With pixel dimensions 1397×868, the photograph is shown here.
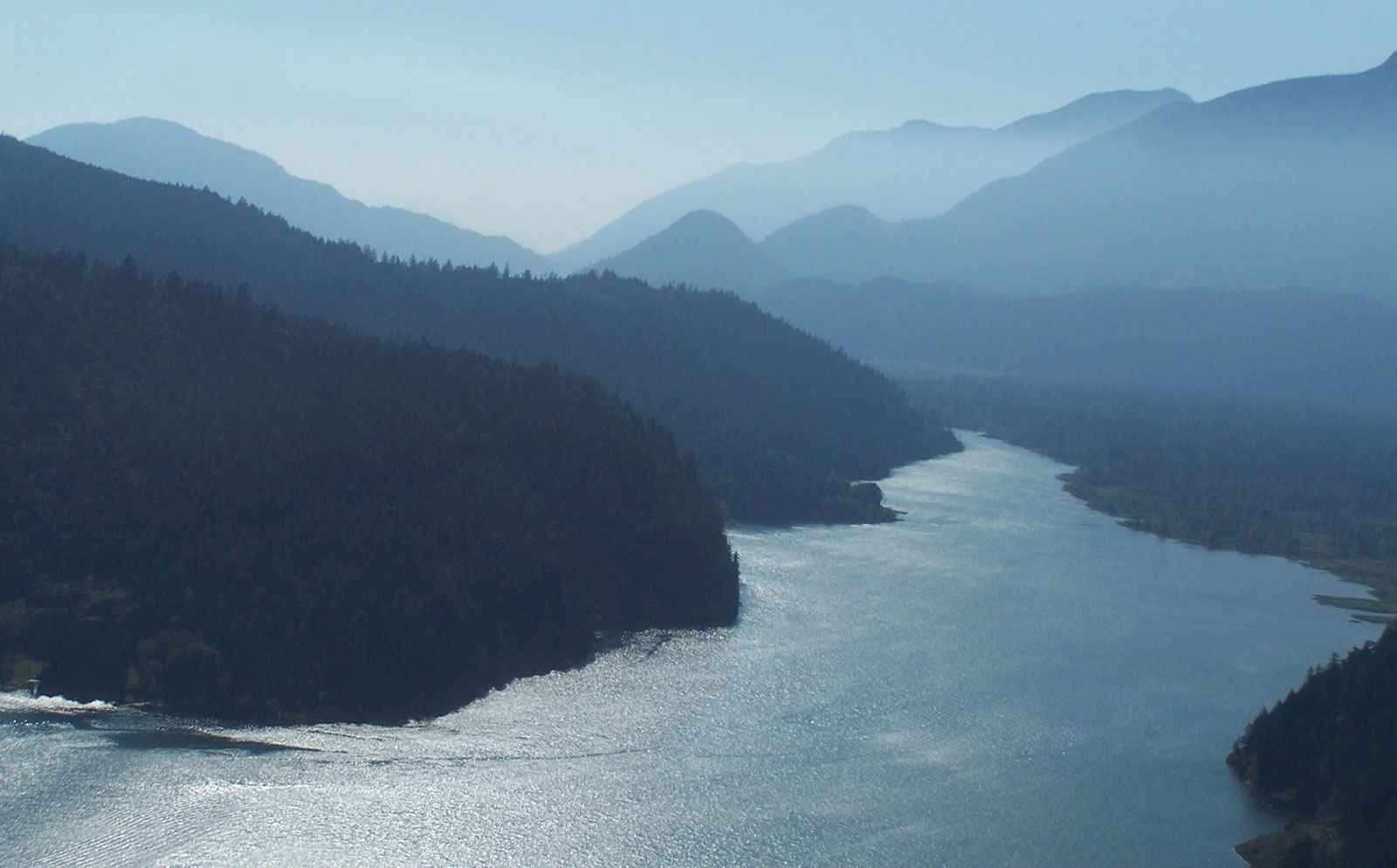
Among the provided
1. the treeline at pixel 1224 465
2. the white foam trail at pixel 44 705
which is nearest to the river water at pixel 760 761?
the white foam trail at pixel 44 705

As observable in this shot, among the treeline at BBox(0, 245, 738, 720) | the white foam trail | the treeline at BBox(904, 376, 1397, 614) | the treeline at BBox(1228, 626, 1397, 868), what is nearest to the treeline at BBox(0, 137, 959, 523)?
the treeline at BBox(904, 376, 1397, 614)

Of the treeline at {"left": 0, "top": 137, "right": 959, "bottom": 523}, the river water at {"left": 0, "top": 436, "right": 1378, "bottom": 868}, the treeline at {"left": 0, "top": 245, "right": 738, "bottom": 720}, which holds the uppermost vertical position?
the treeline at {"left": 0, "top": 137, "right": 959, "bottom": 523}

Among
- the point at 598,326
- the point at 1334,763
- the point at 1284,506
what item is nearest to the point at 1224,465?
the point at 1284,506

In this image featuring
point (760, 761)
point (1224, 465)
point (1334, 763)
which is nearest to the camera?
point (1334, 763)

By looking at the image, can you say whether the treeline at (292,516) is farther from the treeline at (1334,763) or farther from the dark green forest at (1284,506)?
the dark green forest at (1284,506)

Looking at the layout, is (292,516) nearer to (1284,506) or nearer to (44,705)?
(44,705)

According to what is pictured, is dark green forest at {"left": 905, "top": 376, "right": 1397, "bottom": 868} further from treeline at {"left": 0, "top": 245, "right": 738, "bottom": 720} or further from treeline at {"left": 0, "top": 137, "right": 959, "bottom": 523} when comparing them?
treeline at {"left": 0, "top": 245, "right": 738, "bottom": 720}
